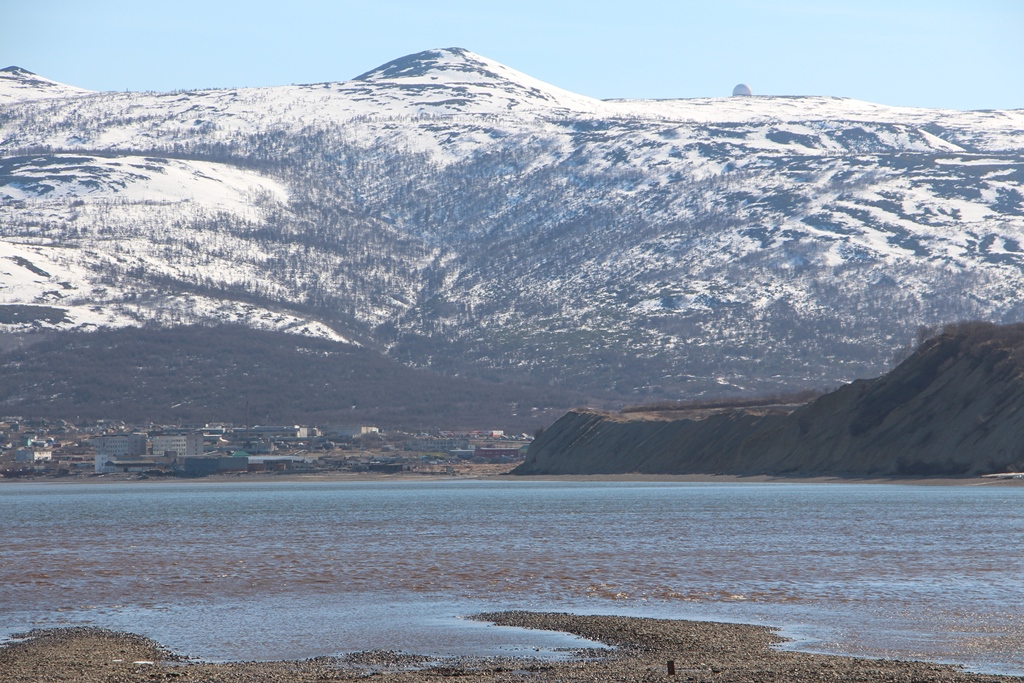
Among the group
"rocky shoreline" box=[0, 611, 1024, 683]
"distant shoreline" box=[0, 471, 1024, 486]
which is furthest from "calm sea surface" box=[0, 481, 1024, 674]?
"distant shoreline" box=[0, 471, 1024, 486]

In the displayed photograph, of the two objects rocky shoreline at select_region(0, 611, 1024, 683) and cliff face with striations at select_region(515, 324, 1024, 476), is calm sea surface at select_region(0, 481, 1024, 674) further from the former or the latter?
cliff face with striations at select_region(515, 324, 1024, 476)

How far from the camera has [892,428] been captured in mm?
119375

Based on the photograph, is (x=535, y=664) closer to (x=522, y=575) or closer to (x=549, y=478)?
(x=522, y=575)

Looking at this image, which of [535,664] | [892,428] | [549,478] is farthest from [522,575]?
[549,478]

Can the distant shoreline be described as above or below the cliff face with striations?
below

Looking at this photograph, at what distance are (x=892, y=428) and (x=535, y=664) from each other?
97.3m

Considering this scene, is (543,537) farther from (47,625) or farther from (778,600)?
(47,625)

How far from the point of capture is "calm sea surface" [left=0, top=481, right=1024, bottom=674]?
32.6 meters

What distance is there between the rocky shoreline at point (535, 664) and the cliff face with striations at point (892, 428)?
82106 millimetres

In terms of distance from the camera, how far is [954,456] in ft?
364

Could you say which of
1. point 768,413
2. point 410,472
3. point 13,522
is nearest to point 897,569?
point 13,522

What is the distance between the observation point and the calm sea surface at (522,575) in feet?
107

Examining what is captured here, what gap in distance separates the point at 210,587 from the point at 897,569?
23.2 m

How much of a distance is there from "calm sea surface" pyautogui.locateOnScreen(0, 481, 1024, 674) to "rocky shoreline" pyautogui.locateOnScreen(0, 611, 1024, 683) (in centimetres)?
124
